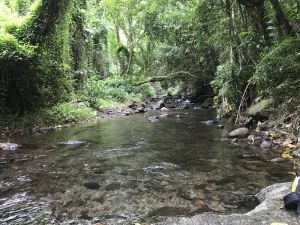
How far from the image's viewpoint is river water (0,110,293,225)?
378 cm

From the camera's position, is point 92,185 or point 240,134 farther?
point 240,134

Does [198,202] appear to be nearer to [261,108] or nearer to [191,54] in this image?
[261,108]

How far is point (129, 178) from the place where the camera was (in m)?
5.02

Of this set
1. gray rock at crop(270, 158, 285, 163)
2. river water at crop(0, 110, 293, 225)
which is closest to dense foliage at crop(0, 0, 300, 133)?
gray rock at crop(270, 158, 285, 163)

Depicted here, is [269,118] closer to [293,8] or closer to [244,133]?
[244,133]

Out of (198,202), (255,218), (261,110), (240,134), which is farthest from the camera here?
(261,110)

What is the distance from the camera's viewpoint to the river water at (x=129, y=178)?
3783 millimetres

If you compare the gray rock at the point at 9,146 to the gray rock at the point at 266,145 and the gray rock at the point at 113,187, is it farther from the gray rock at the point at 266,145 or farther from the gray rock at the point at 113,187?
the gray rock at the point at 266,145

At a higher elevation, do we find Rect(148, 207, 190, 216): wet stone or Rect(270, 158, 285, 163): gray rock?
Rect(148, 207, 190, 216): wet stone

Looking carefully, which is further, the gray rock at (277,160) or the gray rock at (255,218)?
the gray rock at (277,160)

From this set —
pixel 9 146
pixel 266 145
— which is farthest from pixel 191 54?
pixel 9 146

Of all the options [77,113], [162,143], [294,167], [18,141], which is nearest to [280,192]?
[294,167]

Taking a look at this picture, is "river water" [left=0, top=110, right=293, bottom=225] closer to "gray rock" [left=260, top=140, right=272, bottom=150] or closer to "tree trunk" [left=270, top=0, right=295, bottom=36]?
"gray rock" [left=260, top=140, right=272, bottom=150]

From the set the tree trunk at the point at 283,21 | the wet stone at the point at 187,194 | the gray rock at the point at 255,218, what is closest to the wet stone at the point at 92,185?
the wet stone at the point at 187,194
